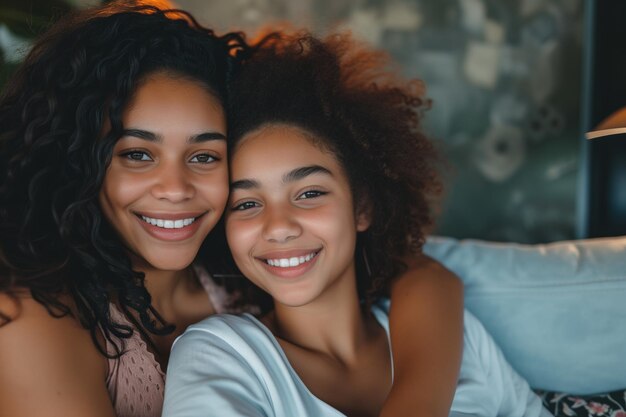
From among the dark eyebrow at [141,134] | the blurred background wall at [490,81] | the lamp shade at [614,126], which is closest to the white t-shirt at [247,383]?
the dark eyebrow at [141,134]

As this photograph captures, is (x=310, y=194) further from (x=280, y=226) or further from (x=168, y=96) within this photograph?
(x=168, y=96)

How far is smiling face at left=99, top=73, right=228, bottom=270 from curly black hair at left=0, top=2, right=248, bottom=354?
0.13ft

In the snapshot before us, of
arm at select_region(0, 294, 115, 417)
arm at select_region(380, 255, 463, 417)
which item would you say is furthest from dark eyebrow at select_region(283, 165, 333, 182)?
arm at select_region(0, 294, 115, 417)

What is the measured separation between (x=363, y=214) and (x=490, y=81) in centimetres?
202

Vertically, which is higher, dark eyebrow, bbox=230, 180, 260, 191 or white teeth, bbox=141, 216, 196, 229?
dark eyebrow, bbox=230, 180, 260, 191

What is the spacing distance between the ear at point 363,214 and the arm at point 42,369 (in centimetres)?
78

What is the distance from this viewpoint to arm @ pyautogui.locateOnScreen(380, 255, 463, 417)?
1.48m

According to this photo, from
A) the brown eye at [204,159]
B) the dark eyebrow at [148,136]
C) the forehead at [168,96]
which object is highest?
the forehead at [168,96]

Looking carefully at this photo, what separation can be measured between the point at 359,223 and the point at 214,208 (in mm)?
406

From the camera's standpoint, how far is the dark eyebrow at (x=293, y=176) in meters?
1.63

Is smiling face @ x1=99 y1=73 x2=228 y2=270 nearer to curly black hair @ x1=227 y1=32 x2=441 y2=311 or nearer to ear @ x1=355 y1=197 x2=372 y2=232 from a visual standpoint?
curly black hair @ x1=227 y1=32 x2=441 y2=311

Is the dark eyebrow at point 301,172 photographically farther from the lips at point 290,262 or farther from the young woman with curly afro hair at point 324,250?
the lips at point 290,262

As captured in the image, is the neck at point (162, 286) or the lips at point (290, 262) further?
the neck at point (162, 286)

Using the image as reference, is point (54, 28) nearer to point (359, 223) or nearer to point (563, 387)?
point (359, 223)
